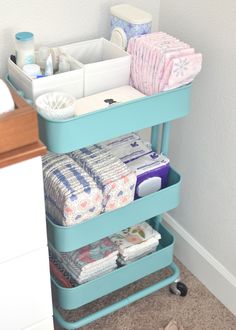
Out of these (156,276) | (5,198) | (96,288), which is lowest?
(156,276)

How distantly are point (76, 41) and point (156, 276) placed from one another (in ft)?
2.72

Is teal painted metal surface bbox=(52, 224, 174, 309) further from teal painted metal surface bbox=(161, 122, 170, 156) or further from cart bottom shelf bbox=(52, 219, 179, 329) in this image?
teal painted metal surface bbox=(161, 122, 170, 156)

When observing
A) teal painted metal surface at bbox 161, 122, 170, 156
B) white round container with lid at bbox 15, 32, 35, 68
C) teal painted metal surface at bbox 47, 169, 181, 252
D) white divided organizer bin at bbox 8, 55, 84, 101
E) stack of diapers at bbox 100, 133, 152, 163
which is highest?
white round container with lid at bbox 15, 32, 35, 68

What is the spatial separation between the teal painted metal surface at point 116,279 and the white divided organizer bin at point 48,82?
1.81 ft

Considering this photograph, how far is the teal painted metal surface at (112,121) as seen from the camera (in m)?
1.13

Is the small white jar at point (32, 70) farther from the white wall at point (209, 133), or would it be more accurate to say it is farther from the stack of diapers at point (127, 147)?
the white wall at point (209, 133)

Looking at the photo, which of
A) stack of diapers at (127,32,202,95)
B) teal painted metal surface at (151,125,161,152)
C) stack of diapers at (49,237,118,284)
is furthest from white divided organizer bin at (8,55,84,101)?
stack of diapers at (49,237,118,284)

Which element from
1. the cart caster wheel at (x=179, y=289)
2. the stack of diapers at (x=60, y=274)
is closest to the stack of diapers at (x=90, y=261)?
the stack of diapers at (x=60, y=274)

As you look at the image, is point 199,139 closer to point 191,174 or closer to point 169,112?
point 191,174

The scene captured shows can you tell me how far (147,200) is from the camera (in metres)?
1.41

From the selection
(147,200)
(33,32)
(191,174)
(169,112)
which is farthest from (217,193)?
(33,32)

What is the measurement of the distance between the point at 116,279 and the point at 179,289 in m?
0.26

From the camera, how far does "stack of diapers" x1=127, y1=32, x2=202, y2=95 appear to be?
4.03 feet

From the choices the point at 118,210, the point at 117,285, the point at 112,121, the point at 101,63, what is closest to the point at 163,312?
the point at 117,285
